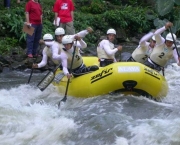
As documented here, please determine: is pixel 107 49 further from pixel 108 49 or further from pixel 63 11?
pixel 63 11

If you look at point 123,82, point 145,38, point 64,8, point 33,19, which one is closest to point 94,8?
point 64,8

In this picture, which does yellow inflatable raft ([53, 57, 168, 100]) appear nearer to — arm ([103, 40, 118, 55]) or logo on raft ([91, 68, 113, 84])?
logo on raft ([91, 68, 113, 84])

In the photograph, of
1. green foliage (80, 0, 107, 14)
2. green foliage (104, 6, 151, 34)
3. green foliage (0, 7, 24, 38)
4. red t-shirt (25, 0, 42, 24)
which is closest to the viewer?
red t-shirt (25, 0, 42, 24)

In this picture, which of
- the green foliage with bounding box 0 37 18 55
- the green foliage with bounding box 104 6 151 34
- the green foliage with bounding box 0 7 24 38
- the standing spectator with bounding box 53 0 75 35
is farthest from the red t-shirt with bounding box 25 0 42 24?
the green foliage with bounding box 104 6 151 34

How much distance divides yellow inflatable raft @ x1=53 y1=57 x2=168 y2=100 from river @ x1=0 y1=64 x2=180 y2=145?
163 mm

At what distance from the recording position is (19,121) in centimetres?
584

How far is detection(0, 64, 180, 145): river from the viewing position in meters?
4.97

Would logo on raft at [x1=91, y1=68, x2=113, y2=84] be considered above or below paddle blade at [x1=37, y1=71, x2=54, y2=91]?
above

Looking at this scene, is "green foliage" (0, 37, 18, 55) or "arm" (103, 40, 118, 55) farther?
"green foliage" (0, 37, 18, 55)

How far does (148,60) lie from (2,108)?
3420 millimetres

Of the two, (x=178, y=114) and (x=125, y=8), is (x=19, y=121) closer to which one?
(x=178, y=114)

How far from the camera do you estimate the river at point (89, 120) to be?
497 cm

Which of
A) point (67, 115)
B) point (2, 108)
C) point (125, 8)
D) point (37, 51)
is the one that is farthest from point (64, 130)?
point (125, 8)

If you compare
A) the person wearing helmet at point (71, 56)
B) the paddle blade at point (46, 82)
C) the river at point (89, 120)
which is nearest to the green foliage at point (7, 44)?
the river at point (89, 120)
